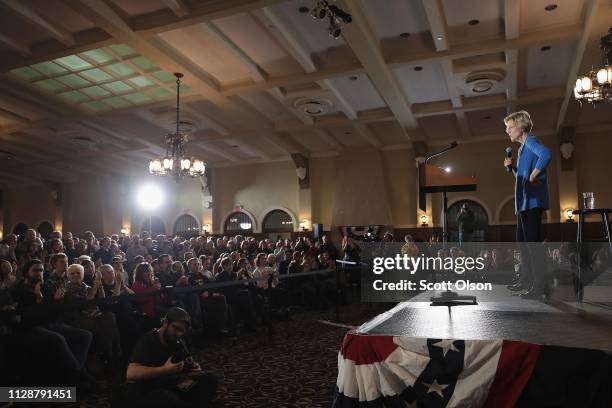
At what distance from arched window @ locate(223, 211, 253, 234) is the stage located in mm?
13720

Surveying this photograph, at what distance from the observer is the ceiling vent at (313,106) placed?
10078 mm

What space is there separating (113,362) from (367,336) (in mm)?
3042

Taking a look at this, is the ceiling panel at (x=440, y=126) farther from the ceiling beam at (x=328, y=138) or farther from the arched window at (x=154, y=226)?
the arched window at (x=154, y=226)

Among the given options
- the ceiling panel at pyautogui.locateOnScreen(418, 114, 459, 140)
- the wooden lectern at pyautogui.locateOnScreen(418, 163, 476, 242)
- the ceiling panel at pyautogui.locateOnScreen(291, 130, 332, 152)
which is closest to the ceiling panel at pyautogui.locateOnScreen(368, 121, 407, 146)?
the ceiling panel at pyautogui.locateOnScreen(418, 114, 459, 140)

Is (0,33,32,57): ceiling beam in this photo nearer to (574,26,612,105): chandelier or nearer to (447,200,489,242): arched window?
(574,26,612,105): chandelier

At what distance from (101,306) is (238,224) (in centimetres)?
1158

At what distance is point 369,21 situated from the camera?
7.17 m

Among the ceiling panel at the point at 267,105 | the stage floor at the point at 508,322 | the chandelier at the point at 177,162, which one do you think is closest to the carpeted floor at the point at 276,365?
the stage floor at the point at 508,322

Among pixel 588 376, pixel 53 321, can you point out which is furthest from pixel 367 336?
pixel 53 321

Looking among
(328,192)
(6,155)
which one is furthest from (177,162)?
(6,155)

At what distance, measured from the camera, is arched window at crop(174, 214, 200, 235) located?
16.6 metres

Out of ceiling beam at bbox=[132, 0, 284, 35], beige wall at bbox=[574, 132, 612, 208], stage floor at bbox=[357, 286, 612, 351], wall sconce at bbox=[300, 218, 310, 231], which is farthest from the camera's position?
wall sconce at bbox=[300, 218, 310, 231]

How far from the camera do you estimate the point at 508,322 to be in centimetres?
224

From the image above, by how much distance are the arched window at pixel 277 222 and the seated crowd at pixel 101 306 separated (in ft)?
23.7
